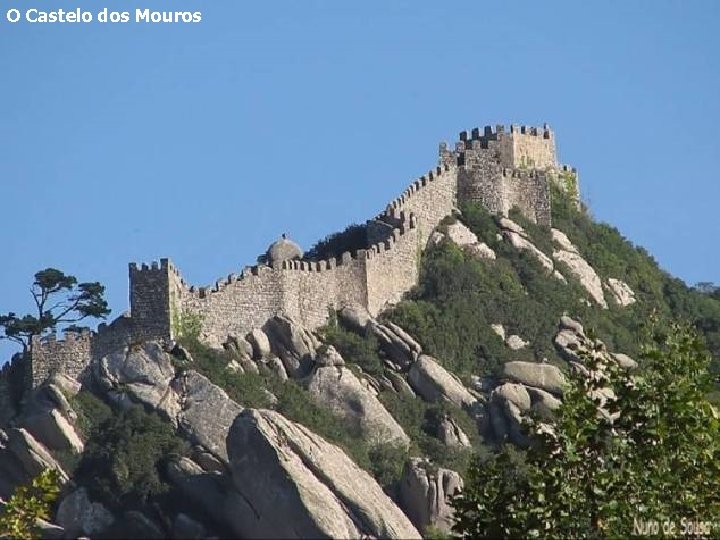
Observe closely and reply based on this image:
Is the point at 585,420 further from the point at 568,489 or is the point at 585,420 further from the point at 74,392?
the point at 74,392

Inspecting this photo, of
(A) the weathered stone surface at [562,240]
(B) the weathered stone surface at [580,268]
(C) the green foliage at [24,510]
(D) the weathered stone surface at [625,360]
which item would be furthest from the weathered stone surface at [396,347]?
(C) the green foliage at [24,510]

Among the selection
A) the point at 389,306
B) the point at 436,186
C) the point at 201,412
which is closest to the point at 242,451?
the point at 201,412

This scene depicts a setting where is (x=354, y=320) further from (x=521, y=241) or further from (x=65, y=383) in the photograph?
(x=521, y=241)

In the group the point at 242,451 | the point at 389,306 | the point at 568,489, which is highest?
the point at 389,306

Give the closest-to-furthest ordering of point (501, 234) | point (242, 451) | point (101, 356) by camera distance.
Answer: point (242, 451), point (101, 356), point (501, 234)

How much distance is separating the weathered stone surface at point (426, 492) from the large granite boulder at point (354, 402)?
7.97 feet

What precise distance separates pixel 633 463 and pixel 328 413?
76.3 feet

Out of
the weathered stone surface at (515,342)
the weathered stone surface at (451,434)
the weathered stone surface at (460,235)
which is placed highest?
the weathered stone surface at (460,235)

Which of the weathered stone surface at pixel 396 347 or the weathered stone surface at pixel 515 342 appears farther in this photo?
the weathered stone surface at pixel 515 342

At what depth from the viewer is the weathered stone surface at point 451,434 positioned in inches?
3147

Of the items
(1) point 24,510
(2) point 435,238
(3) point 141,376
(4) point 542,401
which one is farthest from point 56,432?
(1) point 24,510

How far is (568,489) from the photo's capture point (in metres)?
56.1

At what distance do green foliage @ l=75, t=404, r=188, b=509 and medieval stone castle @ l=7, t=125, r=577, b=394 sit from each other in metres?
2.56

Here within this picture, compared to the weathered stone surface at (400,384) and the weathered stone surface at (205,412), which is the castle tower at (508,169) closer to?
the weathered stone surface at (400,384)
